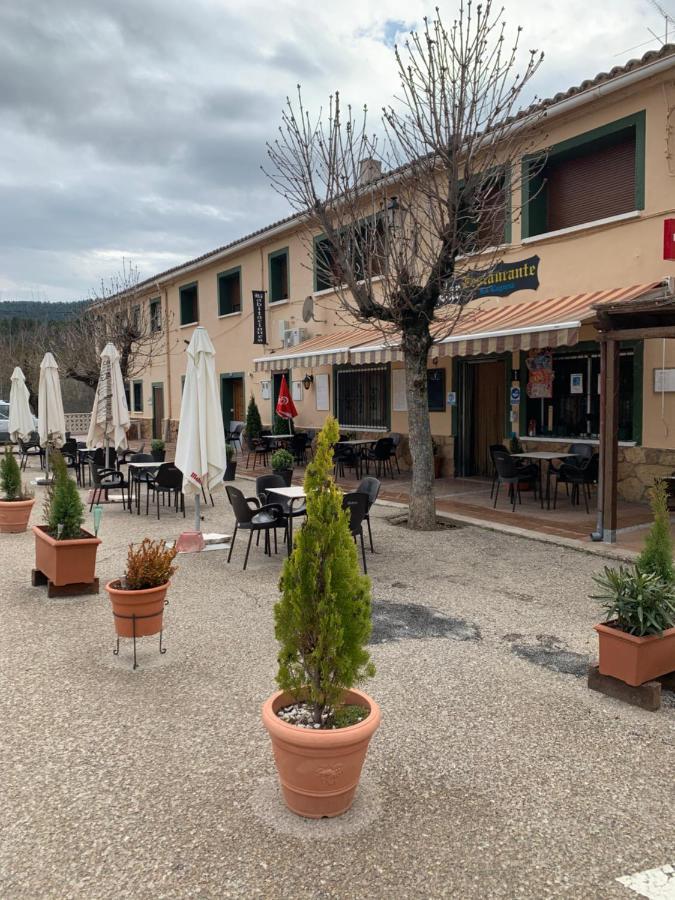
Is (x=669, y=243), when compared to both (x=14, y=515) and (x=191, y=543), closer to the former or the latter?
(x=191, y=543)

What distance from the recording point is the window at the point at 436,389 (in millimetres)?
14211

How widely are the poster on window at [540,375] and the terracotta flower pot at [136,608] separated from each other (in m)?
8.78

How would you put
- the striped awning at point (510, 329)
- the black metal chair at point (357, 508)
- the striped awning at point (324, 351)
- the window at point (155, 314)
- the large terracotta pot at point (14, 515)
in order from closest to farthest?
the black metal chair at point (357, 508), the striped awning at point (510, 329), the large terracotta pot at point (14, 515), the striped awning at point (324, 351), the window at point (155, 314)

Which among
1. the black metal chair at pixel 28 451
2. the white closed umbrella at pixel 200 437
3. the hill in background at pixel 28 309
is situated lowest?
the black metal chair at pixel 28 451

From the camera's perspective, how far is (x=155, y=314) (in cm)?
2644

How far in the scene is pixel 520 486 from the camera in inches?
477

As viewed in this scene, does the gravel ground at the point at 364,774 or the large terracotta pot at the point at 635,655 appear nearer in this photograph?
the gravel ground at the point at 364,774

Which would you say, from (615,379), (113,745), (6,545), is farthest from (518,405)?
(113,745)

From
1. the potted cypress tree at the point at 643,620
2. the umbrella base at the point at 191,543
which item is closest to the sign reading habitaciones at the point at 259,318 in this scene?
the umbrella base at the point at 191,543

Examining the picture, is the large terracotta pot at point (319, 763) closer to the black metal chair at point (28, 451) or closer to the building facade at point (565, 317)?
the building facade at point (565, 317)

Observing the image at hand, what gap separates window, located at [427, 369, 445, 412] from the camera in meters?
14.2

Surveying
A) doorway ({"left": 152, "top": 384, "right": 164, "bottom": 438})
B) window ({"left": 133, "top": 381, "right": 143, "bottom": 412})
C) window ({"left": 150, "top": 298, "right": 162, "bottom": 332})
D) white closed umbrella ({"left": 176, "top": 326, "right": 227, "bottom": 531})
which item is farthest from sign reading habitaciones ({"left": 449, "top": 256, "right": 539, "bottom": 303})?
window ({"left": 133, "top": 381, "right": 143, "bottom": 412})

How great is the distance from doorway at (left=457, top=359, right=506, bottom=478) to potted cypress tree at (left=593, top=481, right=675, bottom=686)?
8947mm

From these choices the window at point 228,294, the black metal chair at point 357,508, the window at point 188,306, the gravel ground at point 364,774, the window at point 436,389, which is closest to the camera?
the gravel ground at point 364,774
